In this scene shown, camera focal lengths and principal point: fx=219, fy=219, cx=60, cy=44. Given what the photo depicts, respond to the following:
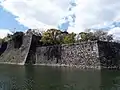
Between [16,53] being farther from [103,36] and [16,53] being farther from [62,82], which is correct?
[62,82]

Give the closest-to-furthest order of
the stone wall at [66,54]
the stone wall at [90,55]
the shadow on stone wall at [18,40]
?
the stone wall at [90,55] → the stone wall at [66,54] → the shadow on stone wall at [18,40]

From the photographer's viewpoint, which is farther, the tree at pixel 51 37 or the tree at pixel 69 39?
the tree at pixel 51 37

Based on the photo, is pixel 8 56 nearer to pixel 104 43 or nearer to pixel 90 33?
pixel 90 33

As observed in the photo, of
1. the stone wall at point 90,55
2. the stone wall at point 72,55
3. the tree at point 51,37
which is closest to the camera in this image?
the stone wall at point 90,55

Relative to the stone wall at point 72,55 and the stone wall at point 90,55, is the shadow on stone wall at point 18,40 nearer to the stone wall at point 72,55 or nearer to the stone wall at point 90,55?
the stone wall at point 72,55

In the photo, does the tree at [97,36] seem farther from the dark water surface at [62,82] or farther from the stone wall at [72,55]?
the dark water surface at [62,82]

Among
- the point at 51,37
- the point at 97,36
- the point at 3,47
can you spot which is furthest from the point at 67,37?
the point at 3,47

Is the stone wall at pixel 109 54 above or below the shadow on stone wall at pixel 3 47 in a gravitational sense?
below

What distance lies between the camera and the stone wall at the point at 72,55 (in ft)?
101

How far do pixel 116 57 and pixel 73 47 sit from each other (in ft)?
23.1


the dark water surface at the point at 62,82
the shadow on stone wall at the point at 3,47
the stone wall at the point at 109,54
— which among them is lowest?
the dark water surface at the point at 62,82

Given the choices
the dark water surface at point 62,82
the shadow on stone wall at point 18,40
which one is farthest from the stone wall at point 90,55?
the shadow on stone wall at point 18,40

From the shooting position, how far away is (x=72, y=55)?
114 feet

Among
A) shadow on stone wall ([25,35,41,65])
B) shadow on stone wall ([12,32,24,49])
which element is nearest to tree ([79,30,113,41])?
shadow on stone wall ([25,35,41,65])
